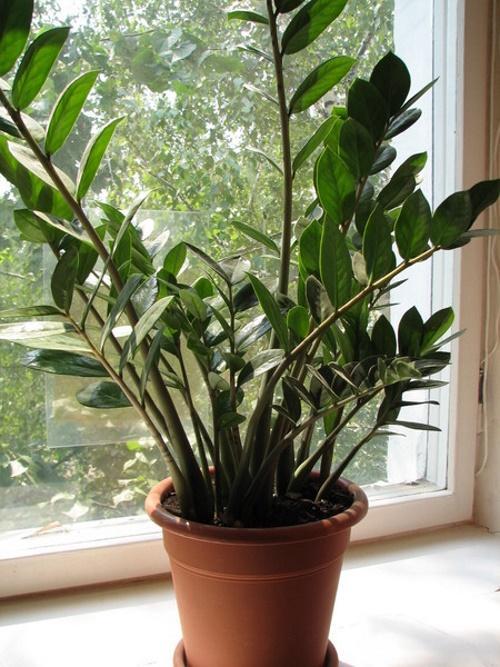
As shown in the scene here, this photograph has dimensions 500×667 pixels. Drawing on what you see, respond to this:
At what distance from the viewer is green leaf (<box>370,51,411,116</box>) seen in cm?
59

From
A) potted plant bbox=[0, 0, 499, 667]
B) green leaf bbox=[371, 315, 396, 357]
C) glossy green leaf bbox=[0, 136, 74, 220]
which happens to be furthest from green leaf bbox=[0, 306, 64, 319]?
green leaf bbox=[371, 315, 396, 357]

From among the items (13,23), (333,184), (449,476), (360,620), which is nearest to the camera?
(13,23)

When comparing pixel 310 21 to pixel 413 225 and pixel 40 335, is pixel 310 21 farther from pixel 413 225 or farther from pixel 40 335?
pixel 40 335

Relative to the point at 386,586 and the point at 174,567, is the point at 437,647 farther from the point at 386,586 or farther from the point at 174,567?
the point at 174,567

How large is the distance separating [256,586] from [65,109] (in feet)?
1.54

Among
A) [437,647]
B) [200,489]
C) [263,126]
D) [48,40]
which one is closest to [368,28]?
[263,126]

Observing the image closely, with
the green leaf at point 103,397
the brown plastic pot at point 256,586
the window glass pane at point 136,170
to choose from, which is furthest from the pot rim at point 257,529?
the window glass pane at point 136,170

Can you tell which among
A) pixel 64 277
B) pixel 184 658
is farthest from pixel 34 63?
pixel 184 658

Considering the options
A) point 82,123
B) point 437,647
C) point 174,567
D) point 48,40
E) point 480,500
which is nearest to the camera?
point 48,40

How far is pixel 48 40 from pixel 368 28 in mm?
710

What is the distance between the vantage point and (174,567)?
0.66 metres

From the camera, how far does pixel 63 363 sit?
614mm

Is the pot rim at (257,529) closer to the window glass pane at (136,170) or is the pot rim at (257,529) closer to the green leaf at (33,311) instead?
the green leaf at (33,311)

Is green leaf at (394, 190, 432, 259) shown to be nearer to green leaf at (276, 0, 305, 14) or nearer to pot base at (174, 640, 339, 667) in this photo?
green leaf at (276, 0, 305, 14)
